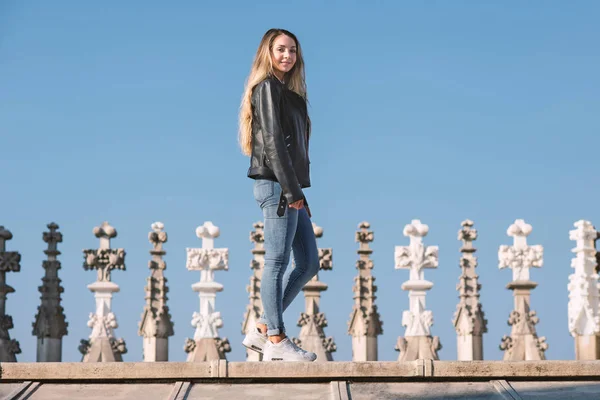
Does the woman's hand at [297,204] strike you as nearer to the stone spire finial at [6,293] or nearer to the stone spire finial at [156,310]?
the stone spire finial at [156,310]

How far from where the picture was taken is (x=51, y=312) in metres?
25.7

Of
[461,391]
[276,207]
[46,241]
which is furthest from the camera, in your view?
[46,241]

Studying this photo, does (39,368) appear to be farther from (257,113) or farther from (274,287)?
(257,113)

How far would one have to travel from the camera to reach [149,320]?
83.0ft

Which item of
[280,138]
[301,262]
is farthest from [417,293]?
[280,138]

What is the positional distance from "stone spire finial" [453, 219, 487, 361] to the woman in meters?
15.1

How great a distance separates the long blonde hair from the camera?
10.2 m

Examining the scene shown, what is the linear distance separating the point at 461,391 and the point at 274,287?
74.7 inches

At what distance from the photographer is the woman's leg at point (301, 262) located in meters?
10.3

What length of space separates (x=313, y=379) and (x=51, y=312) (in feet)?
56.9

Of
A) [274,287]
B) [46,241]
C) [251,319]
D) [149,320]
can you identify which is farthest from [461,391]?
[46,241]

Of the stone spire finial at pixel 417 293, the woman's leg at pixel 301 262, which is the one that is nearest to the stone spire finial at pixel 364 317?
the stone spire finial at pixel 417 293

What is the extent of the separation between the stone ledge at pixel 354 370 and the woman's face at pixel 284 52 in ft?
8.60

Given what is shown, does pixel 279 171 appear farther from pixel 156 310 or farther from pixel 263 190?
pixel 156 310
